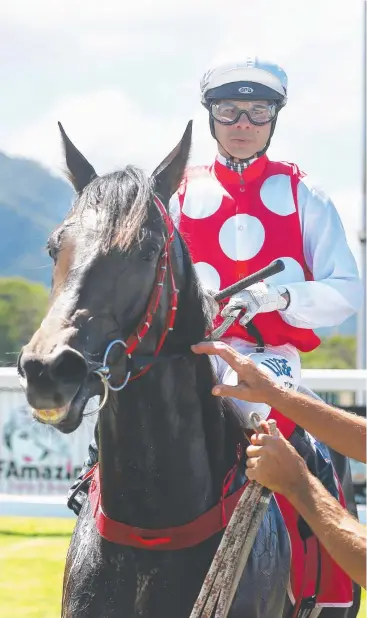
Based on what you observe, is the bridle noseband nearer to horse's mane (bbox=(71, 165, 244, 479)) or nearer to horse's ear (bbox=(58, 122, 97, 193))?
horse's mane (bbox=(71, 165, 244, 479))

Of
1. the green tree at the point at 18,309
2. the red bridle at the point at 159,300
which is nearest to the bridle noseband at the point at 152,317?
the red bridle at the point at 159,300

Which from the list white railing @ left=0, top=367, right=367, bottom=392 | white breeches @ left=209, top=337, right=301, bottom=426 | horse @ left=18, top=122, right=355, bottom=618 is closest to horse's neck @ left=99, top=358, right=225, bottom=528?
horse @ left=18, top=122, right=355, bottom=618

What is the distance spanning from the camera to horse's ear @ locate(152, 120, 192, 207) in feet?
9.90

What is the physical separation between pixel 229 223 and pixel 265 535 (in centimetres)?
132

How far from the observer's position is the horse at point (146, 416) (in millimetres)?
2660

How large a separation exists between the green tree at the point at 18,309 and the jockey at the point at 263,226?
54.5 ft

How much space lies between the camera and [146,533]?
9.43 feet

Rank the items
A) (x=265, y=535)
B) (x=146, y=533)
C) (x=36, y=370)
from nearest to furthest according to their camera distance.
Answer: (x=36, y=370), (x=146, y=533), (x=265, y=535)

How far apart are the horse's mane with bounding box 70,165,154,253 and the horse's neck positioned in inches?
18.2

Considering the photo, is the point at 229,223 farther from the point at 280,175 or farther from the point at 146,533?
the point at 146,533

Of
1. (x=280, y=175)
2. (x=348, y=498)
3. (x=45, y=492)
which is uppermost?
(x=280, y=175)

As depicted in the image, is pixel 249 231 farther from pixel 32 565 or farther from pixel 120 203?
pixel 32 565

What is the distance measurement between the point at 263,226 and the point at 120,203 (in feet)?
3.57

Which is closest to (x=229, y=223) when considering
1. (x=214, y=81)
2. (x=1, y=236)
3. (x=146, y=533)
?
(x=214, y=81)
